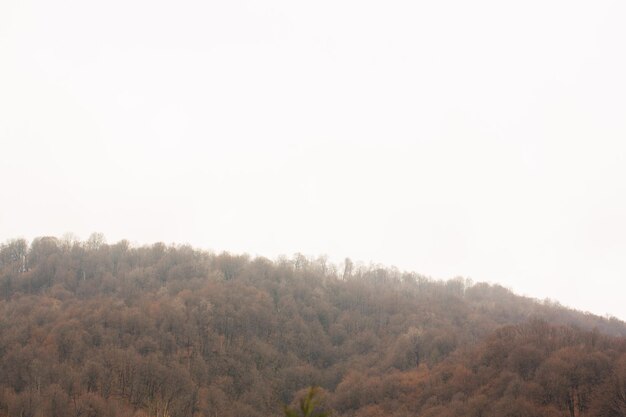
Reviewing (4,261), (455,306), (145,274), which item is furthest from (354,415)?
(4,261)

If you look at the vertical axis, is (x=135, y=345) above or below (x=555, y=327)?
below

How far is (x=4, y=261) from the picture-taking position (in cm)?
13350

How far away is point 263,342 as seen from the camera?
110m

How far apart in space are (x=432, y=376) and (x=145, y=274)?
74384 millimetres

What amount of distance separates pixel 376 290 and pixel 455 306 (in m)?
21.8

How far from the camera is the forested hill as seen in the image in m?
71.2

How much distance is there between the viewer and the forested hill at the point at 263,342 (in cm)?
7119

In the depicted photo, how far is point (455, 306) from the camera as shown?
13175 centimetres

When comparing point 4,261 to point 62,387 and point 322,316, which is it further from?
point 322,316

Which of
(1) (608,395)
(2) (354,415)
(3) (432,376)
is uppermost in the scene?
(1) (608,395)

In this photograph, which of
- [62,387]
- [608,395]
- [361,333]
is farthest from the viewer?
[361,333]

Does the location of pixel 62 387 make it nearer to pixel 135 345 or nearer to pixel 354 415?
pixel 135 345

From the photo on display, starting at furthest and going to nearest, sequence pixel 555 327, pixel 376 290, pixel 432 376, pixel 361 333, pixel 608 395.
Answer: pixel 376 290
pixel 361 333
pixel 555 327
pixel 432 376
pixel 608 395

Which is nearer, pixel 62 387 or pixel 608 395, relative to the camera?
pixel 608 395
